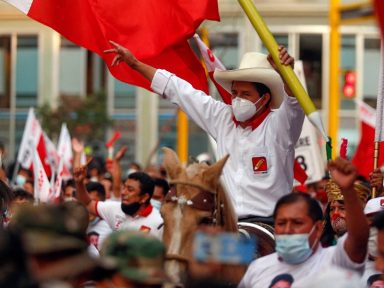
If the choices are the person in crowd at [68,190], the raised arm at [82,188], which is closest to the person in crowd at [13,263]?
the raised arm at [82,188]

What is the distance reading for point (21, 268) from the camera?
4.86 metres

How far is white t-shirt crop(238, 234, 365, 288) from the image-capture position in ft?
21.1

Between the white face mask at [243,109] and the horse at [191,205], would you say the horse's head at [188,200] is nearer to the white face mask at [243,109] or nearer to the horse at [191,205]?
the horse at [191,205]

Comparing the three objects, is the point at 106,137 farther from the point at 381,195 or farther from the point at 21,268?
the point at 21,268

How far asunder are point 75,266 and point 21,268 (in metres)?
0.23

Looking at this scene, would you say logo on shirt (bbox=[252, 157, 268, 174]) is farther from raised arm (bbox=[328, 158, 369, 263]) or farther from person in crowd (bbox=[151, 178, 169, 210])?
person in crowd (bbox=[151, 178, 169, 210])

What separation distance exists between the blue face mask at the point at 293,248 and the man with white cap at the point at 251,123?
58.3 inches

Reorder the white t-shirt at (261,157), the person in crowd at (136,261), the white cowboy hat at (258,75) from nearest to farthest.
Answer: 1. the person in crowd at (136,261)
2. the white t-shirt at (261,157)
3. the white cowboy hat at (258,75)

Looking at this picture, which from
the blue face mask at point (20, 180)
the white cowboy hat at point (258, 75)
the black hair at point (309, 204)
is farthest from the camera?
the blue face mask at point (20, 180)

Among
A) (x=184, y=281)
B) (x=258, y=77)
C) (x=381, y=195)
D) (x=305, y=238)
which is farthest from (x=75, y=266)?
(x=381, y=195)

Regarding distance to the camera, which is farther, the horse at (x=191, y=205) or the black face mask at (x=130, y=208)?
the black face mask at (x=130, y=208)

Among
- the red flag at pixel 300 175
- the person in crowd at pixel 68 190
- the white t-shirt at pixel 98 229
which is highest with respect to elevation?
the red flag at pixel 300 175

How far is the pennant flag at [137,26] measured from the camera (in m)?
9.72

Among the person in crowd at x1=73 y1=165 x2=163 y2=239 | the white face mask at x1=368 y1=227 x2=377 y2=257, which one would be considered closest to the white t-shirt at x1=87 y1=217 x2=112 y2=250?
the person in crowd at x1=73 y1=165 x2=163 y2=239
